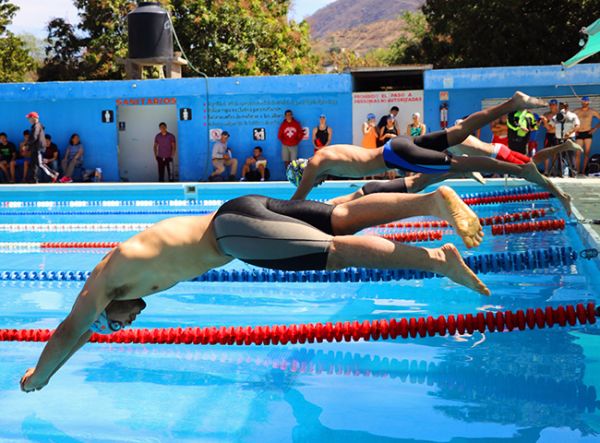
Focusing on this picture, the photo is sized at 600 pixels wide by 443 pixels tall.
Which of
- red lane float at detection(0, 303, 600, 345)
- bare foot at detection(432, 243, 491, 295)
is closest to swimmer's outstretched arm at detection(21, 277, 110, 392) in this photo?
red lane float at detection(0, 303, 600, 345)

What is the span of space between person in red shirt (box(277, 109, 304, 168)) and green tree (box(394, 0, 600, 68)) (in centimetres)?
1110

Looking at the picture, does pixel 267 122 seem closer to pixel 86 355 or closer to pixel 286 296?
pixel 286 296

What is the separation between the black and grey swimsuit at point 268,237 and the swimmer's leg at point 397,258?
0.06m

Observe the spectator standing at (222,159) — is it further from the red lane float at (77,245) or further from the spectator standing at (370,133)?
the red lane float at (77,245)

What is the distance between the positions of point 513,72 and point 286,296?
12.0 metres

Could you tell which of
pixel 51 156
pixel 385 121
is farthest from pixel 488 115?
pixel 51 156

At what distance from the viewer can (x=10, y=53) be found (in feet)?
102

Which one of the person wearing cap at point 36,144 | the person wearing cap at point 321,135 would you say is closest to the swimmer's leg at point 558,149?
the person wearing cap at point 321,135

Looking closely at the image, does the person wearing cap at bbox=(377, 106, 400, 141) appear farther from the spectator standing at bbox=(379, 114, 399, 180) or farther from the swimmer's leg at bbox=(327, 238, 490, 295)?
the swimmer's leg at bbox=(327, 238, 490, 295)

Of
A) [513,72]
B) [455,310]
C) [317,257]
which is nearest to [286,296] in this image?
[455,310]

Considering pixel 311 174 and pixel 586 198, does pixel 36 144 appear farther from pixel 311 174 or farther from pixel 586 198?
pixel 311 174

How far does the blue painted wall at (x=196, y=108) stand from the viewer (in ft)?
58.9

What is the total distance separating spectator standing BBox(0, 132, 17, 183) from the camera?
61.7ft

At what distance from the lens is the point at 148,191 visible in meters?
15.5
